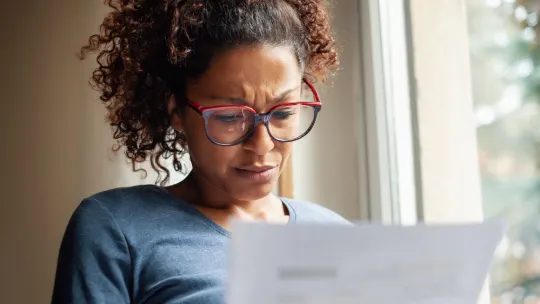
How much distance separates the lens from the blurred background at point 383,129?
96cm

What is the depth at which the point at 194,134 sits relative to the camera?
0.85 metres

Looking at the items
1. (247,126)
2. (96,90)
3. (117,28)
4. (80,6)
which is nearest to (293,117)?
(247,126)

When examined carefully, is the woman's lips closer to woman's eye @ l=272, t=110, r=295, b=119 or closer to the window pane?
woman's eye @ l=272, t=110, r=295, b=119

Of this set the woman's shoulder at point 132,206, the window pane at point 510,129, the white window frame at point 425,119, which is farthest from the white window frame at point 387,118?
the woman's shoulder at point 132,206

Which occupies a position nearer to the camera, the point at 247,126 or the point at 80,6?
the point at 247,126

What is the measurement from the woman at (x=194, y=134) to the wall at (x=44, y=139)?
23 cm

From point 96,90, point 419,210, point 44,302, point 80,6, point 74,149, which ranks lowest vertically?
point 44,302

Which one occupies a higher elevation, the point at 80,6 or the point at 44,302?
the point at 80,6

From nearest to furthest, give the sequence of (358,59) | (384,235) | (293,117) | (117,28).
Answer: (384,235) < (293,117) < (117,28) < (358,59)

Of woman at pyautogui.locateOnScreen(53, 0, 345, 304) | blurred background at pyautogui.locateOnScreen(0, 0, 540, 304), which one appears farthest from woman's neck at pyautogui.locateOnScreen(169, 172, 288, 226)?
blurred background at pyautogui.locateOnScreen(0, 0, 540, 304)

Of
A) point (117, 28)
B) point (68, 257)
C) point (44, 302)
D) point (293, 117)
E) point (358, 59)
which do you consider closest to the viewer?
point (68, 257)

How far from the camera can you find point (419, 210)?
3.71 feet

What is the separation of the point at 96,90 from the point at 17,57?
0.53ft

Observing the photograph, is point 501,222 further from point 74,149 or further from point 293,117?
point 74,149
